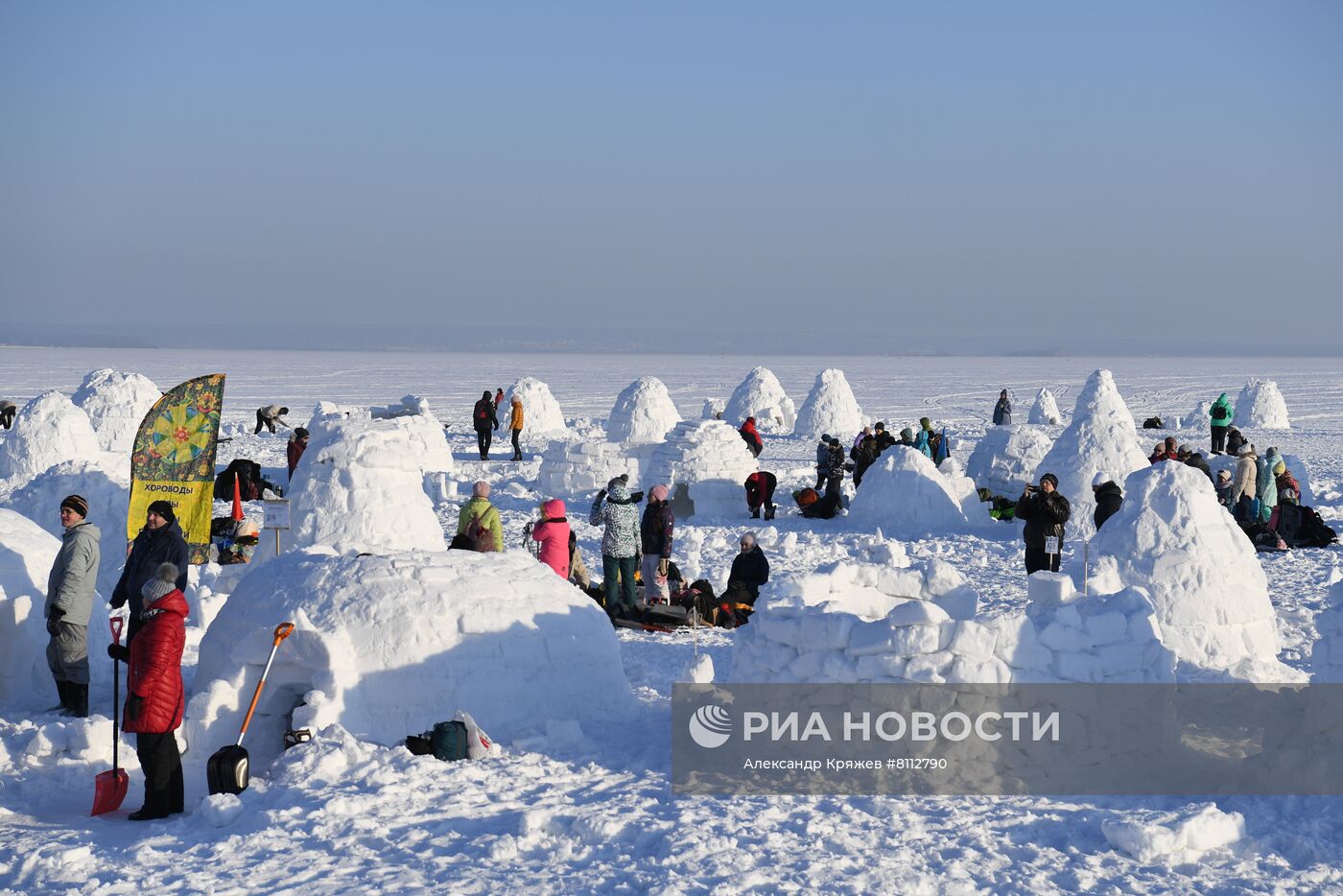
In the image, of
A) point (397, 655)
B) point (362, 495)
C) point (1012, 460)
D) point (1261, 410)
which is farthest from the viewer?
point (1261, 410)

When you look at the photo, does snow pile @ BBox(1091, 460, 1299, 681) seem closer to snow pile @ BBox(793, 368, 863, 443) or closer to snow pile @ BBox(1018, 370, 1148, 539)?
snow pile @ BBox(1018, 370, 1148, 539)

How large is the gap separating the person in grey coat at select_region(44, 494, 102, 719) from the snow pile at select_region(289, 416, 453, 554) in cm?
386

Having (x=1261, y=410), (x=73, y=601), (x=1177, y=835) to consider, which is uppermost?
(x=1261, y=410)

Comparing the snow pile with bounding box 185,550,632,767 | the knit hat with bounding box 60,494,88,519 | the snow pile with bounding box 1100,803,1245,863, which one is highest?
the knit hat with bounding box 60,494,88,519

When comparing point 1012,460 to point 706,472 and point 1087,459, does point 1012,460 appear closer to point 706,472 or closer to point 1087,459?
point 1087,459

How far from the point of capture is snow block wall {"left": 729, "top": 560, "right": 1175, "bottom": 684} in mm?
6938

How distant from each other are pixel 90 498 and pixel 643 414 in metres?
13.5

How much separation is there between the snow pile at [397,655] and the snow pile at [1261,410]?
25686mm

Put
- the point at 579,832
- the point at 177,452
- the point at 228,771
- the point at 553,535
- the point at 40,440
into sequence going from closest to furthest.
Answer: the point at 579,832 → the point at 228,771 → the point at 553,535 → the point at 177,452 → the point at 40,440

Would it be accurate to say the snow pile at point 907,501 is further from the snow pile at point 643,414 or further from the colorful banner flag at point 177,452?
the snow pile at point 643,414

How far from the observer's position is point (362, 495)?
41.0ft

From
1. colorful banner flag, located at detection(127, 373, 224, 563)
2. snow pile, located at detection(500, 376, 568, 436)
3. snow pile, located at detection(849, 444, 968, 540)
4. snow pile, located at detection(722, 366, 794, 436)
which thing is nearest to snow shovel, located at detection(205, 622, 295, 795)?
colorful banner flag, located at detection(127, 373, 224, 563)

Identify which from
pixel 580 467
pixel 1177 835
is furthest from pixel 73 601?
pixel 580 467

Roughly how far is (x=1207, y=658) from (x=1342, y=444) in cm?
1902
